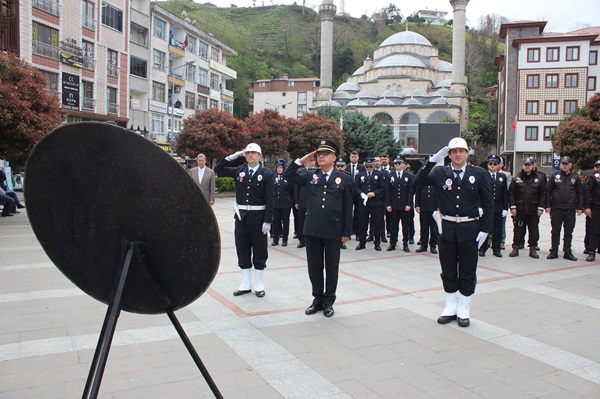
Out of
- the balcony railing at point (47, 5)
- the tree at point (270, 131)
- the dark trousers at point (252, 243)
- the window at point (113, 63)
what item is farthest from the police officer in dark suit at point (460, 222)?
the window at point (113, 63)

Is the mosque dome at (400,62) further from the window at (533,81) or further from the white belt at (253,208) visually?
the white belt at (253,208)

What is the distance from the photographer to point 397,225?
1170 centimetres

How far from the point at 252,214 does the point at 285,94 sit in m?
78.4

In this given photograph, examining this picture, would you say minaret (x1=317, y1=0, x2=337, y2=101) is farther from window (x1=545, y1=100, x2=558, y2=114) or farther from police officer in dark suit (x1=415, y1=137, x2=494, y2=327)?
police officer in dark suit (x1=415, y1=137, x2=494, y2=327)

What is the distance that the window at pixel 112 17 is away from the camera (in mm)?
33375

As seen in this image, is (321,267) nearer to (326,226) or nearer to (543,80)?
(326,226)

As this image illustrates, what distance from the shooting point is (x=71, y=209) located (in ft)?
7.63

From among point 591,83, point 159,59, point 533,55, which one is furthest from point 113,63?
point 591,83

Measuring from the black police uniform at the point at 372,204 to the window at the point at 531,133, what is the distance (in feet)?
135

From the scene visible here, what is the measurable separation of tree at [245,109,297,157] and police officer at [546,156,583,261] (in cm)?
2728

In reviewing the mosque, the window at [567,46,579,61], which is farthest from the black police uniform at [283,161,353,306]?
the mosque

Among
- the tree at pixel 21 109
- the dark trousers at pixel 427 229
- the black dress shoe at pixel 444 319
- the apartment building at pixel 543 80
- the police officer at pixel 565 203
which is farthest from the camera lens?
the apartment building at pixel 543 80

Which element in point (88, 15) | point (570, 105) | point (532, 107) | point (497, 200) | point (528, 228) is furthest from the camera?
point (532, 107)

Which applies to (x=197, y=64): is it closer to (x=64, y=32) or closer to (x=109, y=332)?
(x=64, y=32)
